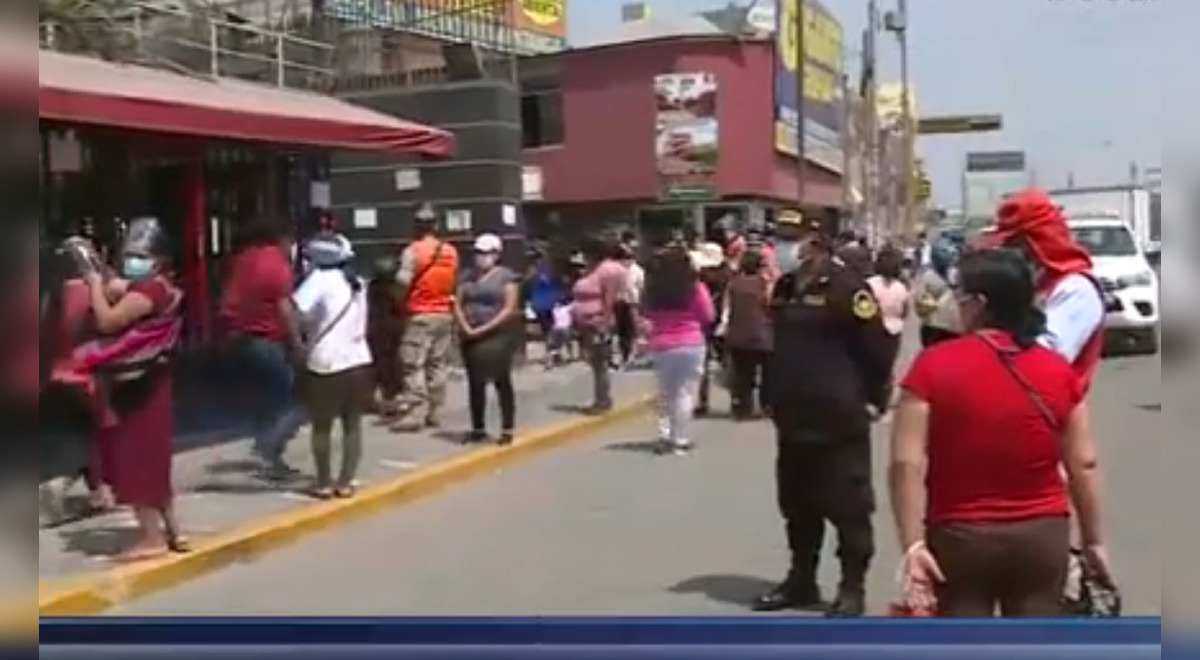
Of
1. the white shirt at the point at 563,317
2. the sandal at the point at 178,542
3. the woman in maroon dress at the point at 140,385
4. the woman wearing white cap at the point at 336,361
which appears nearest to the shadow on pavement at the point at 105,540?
the sandal at the point at 178,542

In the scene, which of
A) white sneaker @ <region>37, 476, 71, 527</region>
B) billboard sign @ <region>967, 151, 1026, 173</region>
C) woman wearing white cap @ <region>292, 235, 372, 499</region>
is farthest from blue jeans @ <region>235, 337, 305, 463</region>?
billboard sign @ <region>967, 151, 1026, 173</region>

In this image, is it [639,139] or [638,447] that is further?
[638,447]

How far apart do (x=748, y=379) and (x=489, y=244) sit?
101 centimetres

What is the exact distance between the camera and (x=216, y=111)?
11.9 feet

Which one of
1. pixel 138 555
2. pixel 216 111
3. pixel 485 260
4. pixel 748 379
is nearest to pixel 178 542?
pixel 138 555

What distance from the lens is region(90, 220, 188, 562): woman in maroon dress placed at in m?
2.50

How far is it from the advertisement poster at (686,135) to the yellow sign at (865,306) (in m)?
0.29

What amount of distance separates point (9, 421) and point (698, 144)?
44.5 inches

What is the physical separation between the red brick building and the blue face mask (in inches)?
25.8

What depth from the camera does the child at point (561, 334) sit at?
13.4 ft

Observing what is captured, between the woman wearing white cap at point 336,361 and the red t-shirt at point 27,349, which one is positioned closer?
the red t-shirt at point 27,349

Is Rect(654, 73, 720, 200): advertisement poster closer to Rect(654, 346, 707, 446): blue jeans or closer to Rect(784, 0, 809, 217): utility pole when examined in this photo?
Rect(784, 0, 809, 217): utility pole

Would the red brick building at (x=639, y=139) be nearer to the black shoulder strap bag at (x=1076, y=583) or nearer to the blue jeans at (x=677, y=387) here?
the black shoulder strap bag at (x=1076, y=583)

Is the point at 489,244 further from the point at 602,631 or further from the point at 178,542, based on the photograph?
the point at 602,631
